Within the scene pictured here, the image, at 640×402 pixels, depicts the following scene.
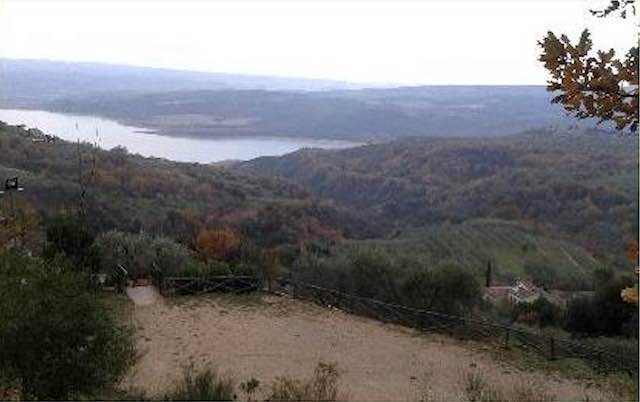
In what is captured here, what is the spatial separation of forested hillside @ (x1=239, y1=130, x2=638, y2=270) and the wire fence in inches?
1682

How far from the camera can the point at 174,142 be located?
16225 cm

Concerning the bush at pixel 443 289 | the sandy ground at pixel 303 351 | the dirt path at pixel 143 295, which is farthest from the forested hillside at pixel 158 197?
the sandy ground at pixel 303 351

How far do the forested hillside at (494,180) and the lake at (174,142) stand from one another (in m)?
24.7

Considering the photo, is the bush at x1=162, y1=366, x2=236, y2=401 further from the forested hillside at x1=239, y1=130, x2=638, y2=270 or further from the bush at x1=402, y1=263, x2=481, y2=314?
the forested hillside at x1=239, y1=130, x2=638, y2=270

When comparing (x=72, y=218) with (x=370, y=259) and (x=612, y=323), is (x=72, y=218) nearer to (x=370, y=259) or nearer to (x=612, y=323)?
(x=370, y=259)

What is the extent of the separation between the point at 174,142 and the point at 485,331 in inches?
5875

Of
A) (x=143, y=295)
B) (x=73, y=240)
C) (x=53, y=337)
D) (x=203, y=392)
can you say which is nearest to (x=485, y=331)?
(x=143, y=295)

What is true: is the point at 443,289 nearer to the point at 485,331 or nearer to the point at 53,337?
the point at 485,331

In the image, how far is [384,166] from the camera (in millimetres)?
110375

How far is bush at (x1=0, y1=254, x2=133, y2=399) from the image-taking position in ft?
29.4

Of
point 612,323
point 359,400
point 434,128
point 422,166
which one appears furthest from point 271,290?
point 434,128

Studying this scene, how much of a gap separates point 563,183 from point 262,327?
238 feet

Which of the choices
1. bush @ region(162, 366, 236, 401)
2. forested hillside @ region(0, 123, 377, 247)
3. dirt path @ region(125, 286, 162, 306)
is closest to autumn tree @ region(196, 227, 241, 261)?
A: forested hillside @ region(0, 123, 377, 247)

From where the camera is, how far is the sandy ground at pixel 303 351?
47.3ft
